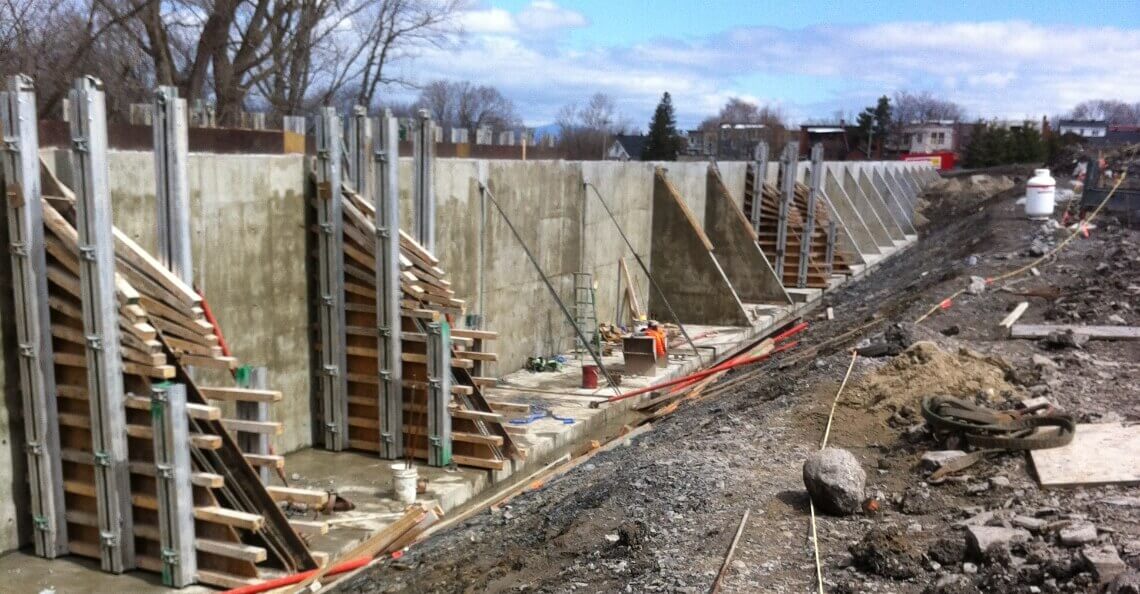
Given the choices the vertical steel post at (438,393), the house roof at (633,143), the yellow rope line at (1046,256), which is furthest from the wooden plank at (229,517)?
the house roof at (633,143)

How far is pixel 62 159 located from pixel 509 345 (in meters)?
8.27

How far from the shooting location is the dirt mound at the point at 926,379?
928 cm

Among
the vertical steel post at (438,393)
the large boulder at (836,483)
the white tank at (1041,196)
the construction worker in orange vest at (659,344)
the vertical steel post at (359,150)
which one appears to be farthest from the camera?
the white tank at (1041,196)

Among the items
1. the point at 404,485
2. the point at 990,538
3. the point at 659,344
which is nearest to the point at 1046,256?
the point at 659,344

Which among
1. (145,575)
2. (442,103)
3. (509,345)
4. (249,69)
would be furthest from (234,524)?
(442,103)

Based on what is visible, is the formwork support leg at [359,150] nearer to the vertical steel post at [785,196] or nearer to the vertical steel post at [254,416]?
the vertical steel post at [254,416]

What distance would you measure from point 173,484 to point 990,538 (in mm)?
5685

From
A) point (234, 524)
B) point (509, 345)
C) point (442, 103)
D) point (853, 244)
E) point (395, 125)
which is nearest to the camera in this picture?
point (234, 524)

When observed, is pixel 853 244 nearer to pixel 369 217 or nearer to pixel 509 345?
pixel 509 345

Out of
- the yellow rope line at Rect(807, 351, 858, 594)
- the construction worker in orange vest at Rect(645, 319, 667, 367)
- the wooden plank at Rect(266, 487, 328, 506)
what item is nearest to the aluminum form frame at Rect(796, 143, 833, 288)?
the construction worker in orange vest at Rect(645, 319, 667, 367)

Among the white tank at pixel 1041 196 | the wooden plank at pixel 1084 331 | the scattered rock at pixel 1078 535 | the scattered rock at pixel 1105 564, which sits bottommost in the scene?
the scattered rock at pixel 1078 535

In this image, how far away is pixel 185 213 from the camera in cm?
815

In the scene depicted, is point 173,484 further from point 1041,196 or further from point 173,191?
point 1041,196

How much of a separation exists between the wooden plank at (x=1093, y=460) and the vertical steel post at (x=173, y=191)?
695cm
